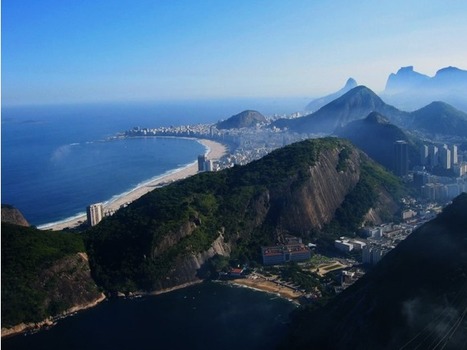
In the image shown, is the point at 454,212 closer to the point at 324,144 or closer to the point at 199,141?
the point at 324,144

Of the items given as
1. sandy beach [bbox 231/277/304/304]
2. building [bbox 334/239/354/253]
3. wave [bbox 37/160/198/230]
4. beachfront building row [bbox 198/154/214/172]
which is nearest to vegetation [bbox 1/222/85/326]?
sandy beach [bbox 231/277/304/304]

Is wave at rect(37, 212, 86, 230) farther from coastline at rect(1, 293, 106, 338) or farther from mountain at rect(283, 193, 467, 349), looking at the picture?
mountain at rect(283, 193, 467, 349)

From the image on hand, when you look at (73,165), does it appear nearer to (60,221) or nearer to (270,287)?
(60,221)

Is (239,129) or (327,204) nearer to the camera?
(327,204)

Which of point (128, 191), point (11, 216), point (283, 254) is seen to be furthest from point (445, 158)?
point (11, 216)

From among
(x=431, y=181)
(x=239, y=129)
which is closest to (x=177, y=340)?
(x=431, y=181)
